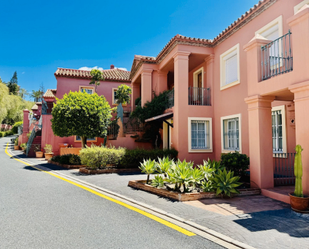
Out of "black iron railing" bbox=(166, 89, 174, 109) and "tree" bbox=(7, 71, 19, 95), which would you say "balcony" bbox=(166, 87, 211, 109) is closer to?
"black iron railing" bbox=(166, 89, 174, 109)

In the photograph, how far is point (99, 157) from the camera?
11305 millimetres

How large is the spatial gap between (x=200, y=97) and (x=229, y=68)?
239cm

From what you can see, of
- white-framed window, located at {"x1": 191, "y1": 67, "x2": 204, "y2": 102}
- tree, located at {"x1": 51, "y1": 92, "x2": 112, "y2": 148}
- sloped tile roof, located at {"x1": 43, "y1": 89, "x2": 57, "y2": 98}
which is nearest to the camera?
white-framed window, located at {"x1": 191, "y1": 67, "x2": 204, "y2": 102}

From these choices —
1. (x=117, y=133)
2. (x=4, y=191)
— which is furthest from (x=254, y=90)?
(x=117, y=133)

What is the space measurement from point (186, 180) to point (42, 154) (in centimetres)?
1810

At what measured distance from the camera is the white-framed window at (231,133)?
11.2 m

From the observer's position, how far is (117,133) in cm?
1667

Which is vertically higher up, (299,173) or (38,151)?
(299,173)

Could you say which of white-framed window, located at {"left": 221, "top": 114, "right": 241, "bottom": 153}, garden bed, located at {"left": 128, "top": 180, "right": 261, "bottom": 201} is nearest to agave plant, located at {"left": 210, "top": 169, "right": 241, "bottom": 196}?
garden bed, located at {"left": 128, "top": 180, "right": 261, "bottom": 201}

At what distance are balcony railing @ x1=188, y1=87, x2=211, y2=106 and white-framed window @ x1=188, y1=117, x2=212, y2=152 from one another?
3.43 feet

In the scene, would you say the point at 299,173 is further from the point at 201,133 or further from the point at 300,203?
the point at 201,133

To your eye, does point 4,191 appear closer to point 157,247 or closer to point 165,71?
point 157,247

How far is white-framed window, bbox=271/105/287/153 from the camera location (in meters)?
8.52

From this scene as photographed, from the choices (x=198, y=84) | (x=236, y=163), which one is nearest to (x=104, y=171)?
(x=236, y=163)
